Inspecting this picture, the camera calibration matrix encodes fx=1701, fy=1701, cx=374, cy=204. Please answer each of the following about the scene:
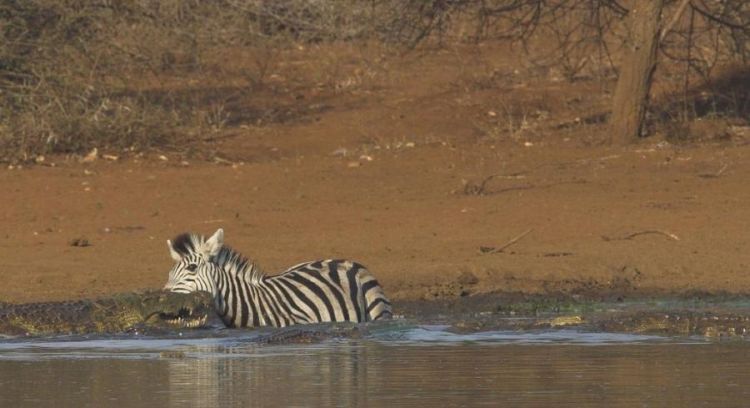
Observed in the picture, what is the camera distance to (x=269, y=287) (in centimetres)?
1052

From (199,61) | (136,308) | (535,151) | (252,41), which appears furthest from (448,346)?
(252,41)

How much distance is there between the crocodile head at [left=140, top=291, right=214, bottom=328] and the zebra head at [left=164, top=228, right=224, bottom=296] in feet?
0.22

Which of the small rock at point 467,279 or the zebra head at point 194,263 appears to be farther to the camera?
the small rock at point 467,279

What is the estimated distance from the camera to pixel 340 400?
7.53 meters

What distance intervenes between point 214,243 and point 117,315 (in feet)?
2.40

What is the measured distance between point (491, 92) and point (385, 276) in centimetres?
792

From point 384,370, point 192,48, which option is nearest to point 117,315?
point 384,370

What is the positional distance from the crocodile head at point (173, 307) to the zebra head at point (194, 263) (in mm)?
68

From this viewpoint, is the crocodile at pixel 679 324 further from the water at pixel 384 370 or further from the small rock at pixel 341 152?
the small rock at pixel 341 152

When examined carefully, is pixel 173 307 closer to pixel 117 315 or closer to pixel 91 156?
pixel 117 315

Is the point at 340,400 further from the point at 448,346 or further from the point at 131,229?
the point at 131,229

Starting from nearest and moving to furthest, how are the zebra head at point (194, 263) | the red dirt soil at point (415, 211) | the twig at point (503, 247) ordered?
the zebra head at point (194, 263)
the red dirt soil at point (415, 211)
the twig at point (503, 247)

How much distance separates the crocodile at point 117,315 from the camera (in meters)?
10.1

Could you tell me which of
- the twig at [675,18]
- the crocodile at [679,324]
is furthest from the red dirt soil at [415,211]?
the crocodile at [679,324]
